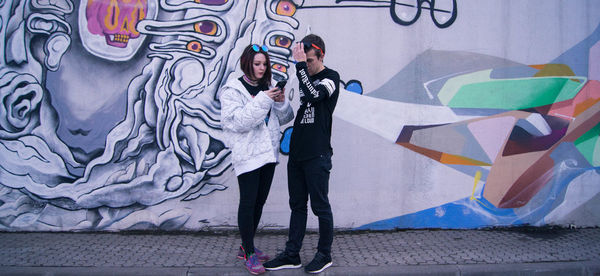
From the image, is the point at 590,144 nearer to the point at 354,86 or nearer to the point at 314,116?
the point at 354,86

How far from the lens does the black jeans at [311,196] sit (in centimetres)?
354

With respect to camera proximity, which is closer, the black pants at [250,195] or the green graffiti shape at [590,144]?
the black pants at [250,195]

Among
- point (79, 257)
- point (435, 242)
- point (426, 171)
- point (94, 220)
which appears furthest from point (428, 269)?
point (94, 220)

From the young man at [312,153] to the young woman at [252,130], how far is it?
0.19 m

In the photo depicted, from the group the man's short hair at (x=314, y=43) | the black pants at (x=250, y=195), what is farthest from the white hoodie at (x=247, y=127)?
the man's short hair at (x=314, y=43)

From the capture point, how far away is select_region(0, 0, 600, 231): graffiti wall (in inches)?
182

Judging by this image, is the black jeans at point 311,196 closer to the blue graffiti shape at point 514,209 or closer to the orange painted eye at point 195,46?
the blue graffiti shape at point 514,209

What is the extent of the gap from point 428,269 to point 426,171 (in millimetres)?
1415

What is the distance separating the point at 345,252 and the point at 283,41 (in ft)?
7.46

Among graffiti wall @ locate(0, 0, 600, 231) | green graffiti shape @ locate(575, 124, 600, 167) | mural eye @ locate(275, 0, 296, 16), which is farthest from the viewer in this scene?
green graffiti shape @ locate(575, 124, 600, 167)

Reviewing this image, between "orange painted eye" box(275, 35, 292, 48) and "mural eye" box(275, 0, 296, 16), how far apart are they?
257 millimetres

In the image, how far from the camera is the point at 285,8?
473cm

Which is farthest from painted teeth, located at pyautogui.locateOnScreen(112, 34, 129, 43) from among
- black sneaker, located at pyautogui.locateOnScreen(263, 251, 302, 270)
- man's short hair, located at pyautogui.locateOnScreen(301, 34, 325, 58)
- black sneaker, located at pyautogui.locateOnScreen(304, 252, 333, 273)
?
black sneaker, located at pyautogui.locateOnScreen(304, 252, 333, 273)

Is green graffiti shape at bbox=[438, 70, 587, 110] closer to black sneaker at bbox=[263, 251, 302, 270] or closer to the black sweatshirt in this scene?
the black sweatshirt
